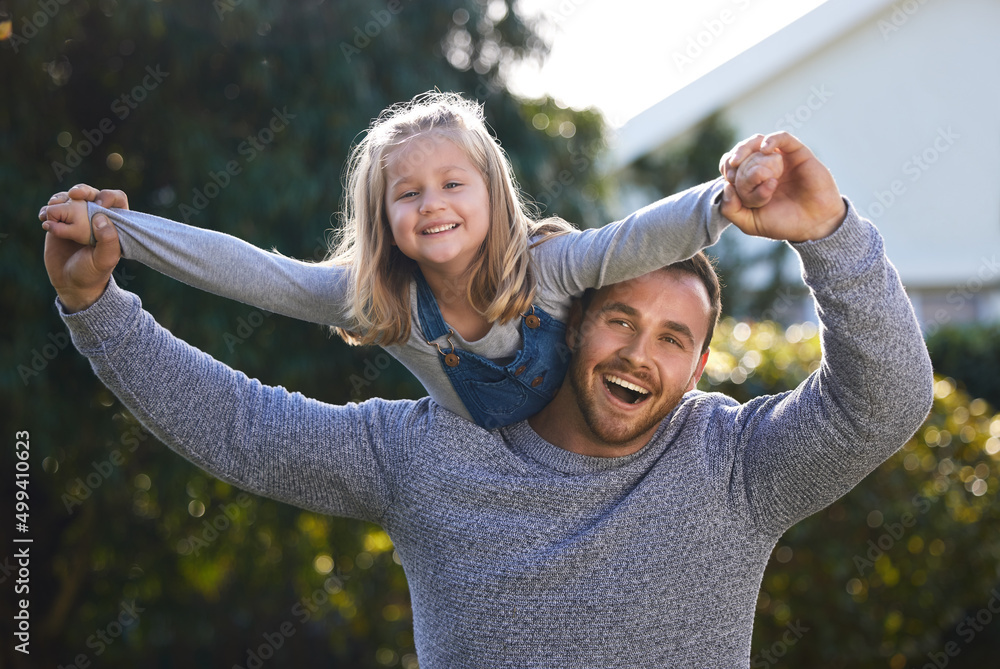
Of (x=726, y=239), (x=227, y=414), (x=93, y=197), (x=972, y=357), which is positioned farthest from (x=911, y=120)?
(x=93, y=197)

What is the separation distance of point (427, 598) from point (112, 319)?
1007mm

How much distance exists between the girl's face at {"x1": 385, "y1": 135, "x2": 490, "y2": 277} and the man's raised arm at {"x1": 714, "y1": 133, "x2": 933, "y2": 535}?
82 centimetres

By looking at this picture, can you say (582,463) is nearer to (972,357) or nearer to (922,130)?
(972,357)

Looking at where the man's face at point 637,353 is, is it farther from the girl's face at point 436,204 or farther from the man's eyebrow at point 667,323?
the girl's face at point 436,204

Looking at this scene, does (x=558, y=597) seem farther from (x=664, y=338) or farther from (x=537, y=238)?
(x=537, y=238)

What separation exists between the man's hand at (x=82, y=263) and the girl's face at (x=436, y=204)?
2.43 feet

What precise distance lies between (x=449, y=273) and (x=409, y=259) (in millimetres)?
156

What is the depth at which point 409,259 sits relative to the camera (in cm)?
258

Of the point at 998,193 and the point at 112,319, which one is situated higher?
the point at 112,319

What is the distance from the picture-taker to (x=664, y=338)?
2346 mm

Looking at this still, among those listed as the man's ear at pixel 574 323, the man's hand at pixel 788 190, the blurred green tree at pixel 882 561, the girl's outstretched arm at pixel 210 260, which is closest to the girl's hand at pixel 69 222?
the girl's outstretched arm at pixel 210 260

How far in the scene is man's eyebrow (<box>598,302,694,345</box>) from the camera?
2.33 m

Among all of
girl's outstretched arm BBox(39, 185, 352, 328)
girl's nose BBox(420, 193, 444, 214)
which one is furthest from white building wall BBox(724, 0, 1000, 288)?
girl's outstretched arm BBox(39, 185, 352, 328)

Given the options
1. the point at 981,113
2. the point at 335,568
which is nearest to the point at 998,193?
the point at 981,113
